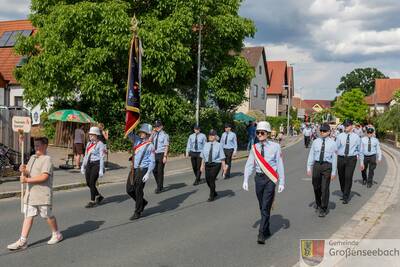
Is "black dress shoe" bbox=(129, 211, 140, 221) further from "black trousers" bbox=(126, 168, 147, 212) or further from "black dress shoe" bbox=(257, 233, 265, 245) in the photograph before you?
"black dress shoe" bbox=(257, 233, 265, 245)

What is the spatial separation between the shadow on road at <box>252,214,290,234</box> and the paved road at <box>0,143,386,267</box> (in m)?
0.02

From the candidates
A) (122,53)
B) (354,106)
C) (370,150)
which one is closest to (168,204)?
(370,150)

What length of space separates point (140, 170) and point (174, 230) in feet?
5.18

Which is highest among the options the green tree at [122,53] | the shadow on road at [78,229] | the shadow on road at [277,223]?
the green tree at [122,53]

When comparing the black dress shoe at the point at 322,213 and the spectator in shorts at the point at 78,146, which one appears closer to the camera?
the black dress shoe at the point at 322,213

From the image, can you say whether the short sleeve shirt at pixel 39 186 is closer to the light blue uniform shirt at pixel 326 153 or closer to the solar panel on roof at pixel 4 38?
the light blue uniform shirt at pixel 326 153

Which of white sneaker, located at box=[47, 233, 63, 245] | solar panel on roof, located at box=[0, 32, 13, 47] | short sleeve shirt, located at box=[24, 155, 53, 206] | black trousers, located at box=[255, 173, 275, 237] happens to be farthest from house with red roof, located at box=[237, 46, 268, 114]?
short sleeve shirt, located at box=[24, 155, 53, 206]

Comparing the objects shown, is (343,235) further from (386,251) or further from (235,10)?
(235,10)

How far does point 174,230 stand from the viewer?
7766 mm

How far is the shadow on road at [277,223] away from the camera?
26.2 feet

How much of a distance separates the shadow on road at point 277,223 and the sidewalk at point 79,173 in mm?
6137

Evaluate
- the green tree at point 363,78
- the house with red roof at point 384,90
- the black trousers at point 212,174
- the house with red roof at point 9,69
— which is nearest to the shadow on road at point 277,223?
the black trousers at point 212,174

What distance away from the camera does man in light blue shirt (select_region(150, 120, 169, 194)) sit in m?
12.0

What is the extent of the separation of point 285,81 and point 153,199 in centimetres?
5995
